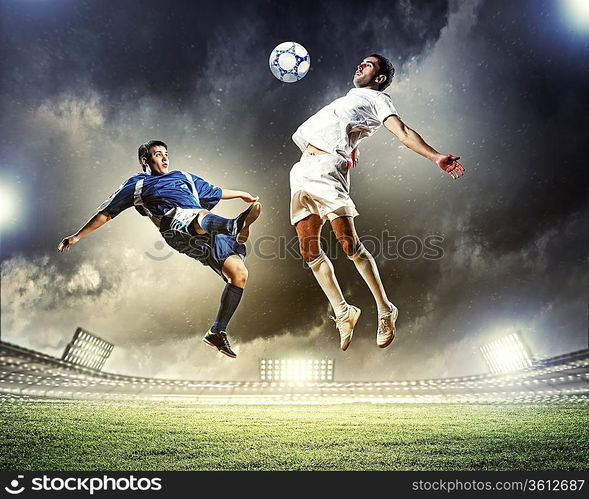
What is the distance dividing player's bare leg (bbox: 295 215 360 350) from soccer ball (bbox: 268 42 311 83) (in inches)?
107

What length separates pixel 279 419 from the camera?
606cm

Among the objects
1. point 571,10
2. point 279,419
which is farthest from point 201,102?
point 571,10

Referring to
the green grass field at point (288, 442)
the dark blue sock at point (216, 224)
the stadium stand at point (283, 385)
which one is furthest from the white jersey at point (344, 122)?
the stadium stand at point (283, 385)

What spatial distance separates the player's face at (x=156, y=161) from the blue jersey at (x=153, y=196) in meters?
0.11

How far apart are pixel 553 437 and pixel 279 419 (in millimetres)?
3186

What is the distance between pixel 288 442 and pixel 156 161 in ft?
12.4

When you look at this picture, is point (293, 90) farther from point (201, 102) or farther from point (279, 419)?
point (279, 419)

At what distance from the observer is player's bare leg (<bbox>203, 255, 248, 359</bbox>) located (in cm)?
514

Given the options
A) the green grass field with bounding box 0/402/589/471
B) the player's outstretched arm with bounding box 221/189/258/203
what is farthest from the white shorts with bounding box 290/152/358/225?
the green grass field with bounding box 0/402/589/471

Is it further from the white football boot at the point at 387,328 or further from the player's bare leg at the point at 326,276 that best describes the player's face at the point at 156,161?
the white football boot at the point at 387,328

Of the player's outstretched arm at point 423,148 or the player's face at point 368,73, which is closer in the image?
the player's outstretched arm at point 423,148

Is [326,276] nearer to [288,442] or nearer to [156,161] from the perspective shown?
[288,442]

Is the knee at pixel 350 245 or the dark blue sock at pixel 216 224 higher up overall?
the dark blue sock at pixel 216 224

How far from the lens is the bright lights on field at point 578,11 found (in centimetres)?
679
